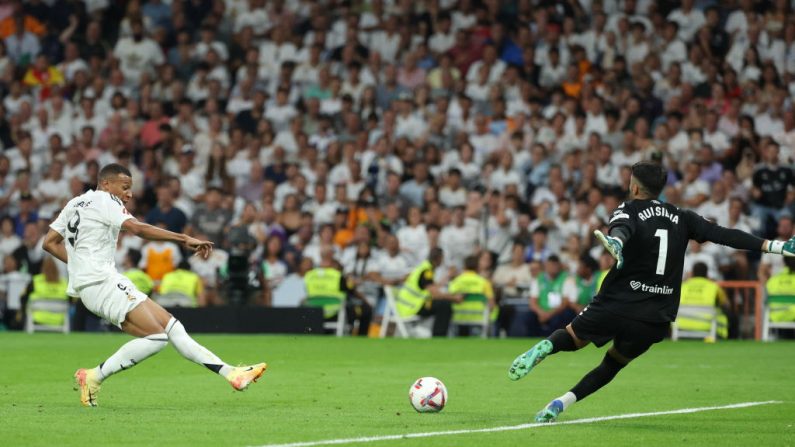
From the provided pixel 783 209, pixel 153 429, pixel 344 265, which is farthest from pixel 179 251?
pixel 153 429

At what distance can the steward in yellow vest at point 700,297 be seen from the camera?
73.4 feet

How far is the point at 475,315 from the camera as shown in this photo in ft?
78.8

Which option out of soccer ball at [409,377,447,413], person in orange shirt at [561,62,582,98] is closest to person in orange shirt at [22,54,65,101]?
person in orange shirt at [561,62,582,98]

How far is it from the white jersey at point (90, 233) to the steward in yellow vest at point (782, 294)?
45.5ft

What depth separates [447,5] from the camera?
28328 millimetres

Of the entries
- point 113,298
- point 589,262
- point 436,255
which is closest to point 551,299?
point 589,262

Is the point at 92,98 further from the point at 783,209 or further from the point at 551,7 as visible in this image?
the point at 783,209

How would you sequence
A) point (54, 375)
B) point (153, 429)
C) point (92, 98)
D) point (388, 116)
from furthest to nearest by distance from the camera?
point (92, 98) < point (388, 116) < point (54, 375) < point (153, 429)

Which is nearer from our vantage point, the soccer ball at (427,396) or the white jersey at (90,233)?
the soccer ball at (427,396)

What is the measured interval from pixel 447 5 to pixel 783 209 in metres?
8.63

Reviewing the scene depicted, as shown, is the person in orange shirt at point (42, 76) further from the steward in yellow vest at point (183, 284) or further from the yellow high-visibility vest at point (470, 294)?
the yellow high-visibility vest at point (470, 294)

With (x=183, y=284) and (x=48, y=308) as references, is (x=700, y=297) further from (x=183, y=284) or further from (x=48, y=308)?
(x=48, y=308)

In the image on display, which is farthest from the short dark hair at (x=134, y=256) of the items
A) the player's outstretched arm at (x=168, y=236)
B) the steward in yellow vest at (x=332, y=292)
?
the player's outstretched arm at (x=168, y=236)

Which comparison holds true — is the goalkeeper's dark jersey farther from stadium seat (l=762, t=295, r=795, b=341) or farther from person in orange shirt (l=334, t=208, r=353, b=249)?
person in orange shirt (l=334, t=208, r=353, b=249)
